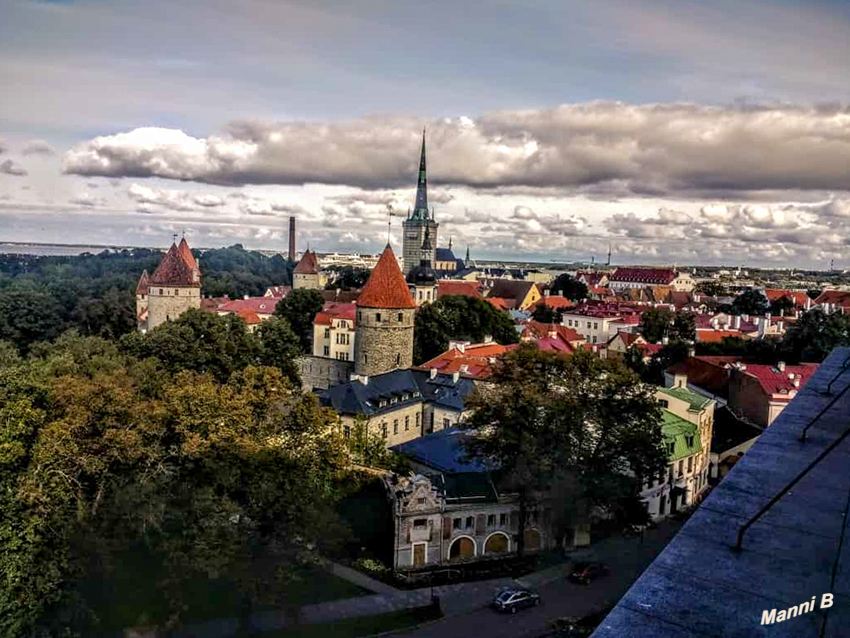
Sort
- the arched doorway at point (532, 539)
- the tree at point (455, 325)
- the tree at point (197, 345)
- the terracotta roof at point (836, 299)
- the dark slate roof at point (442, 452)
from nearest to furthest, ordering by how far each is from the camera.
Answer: the arched doorway at point (532, 539)
the dark slate roof at point (442, 452)
the tree at point (197, 345)
the tree at point (455, 325)
the terracotta roof at point (836, 299)

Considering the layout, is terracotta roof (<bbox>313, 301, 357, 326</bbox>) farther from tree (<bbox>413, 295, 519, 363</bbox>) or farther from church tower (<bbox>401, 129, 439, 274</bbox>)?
church tower (<bbox>401, 129, 439, 274</bbox>)

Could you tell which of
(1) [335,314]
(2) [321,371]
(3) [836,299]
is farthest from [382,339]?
(3) [836,299]

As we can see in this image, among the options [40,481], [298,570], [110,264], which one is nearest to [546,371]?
[298,570]

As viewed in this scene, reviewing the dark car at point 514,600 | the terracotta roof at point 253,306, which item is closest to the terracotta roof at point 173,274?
the terracotta roof at point 253,306

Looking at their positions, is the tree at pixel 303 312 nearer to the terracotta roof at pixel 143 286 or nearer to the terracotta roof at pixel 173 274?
the terracotta roof at pixel 173 274

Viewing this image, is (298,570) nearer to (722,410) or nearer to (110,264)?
(722,410)

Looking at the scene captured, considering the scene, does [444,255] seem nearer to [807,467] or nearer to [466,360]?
[466,360]
